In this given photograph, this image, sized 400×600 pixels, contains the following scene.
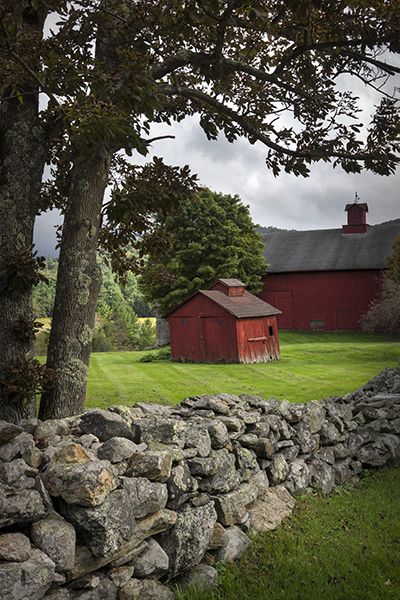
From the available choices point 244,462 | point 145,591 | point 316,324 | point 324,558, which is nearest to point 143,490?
point 145,591

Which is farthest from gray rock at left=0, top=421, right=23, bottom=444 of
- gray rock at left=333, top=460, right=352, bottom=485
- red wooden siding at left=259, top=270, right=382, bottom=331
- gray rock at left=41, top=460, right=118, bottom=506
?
red wooden siding at left=259, top=270, right=382, bottom=331

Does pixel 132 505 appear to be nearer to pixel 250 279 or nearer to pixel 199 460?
pixel 199 460

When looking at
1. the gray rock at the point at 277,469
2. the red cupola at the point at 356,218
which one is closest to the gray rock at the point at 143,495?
the gray rock at the point at 277,469

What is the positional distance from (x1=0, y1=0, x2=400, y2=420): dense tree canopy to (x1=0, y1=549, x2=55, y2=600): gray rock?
3.08 metres

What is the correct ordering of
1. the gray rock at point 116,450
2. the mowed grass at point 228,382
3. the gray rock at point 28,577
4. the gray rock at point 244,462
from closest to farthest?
the gray rock at point 28,577
the gray rock at point 116,450
the gray rock at point 244,462
the mowed grass at point 228,382

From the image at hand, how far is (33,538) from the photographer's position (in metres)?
3.80

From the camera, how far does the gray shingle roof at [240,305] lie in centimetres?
2077

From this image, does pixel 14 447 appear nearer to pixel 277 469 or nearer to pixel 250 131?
pixel 277 469

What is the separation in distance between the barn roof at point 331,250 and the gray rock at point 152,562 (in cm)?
3605

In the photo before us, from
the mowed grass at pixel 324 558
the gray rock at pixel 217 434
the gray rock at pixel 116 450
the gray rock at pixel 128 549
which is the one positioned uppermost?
the gray rock at pixel 116 450

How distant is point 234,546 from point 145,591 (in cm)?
146

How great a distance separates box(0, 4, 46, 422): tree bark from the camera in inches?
264

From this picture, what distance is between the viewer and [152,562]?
15.1ft

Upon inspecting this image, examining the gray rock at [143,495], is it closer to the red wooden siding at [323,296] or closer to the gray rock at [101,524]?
the gray rock at [101,524]
